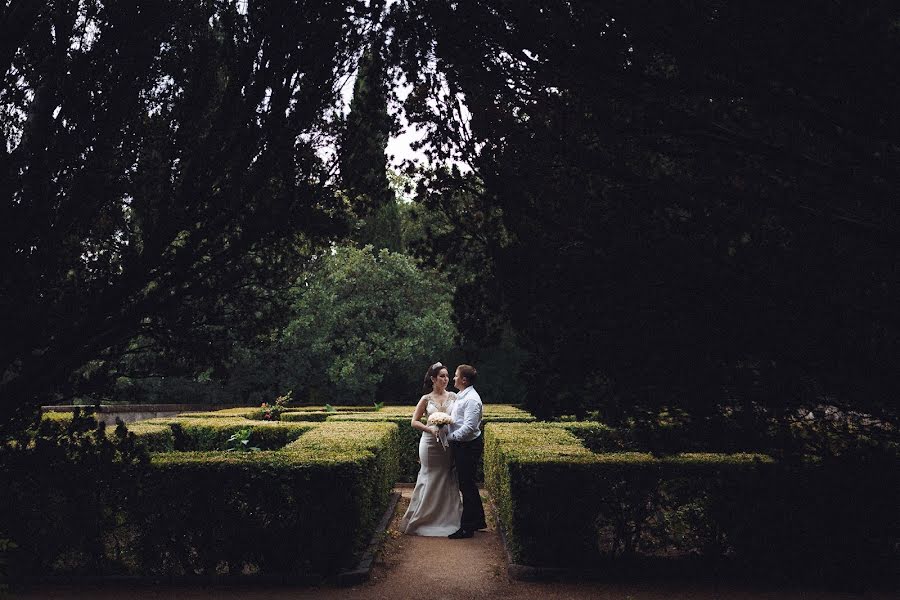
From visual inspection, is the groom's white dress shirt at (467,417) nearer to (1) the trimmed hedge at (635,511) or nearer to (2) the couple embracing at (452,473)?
(2) the couple embracing at (452,473)

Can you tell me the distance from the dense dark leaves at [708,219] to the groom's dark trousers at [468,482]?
206 inches

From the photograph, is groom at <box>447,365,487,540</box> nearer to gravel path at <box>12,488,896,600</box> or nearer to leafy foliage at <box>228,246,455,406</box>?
gravel path at <box>12,488,896,600</box>

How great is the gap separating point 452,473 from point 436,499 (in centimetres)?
38

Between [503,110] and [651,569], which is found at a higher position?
[503,110]

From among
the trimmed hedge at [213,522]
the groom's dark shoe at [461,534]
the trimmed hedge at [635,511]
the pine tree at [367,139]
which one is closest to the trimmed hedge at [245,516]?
the trimmed hedge at [213,522]

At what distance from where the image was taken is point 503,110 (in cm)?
421

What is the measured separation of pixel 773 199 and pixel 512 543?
16.1 feet

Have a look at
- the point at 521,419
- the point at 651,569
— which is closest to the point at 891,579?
the point at 651,569

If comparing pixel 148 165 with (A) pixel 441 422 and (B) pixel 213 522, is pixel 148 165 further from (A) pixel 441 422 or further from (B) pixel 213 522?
(A) pixel 441 422

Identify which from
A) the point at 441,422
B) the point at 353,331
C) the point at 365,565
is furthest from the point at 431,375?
the point at 353,331

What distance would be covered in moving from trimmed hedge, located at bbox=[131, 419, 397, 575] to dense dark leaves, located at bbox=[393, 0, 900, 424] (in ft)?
11.1

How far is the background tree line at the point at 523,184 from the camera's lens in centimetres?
324

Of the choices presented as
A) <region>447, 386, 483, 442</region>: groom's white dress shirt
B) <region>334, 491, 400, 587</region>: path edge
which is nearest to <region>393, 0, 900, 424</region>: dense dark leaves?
<region>334, 491, 400, 587</region>: path edge

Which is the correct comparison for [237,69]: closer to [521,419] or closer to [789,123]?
[789,123]
